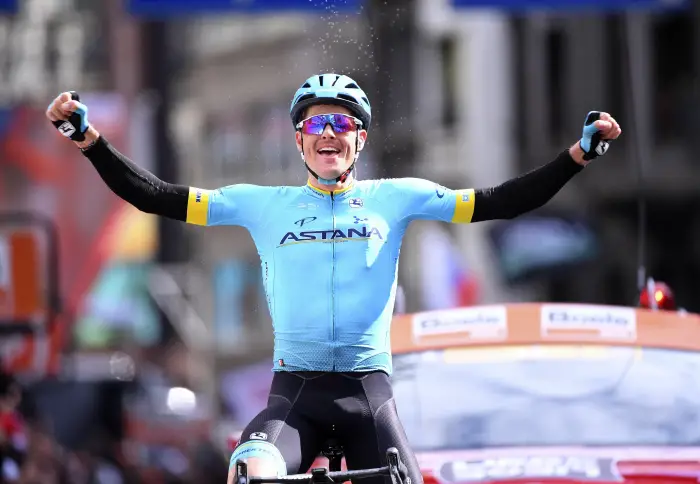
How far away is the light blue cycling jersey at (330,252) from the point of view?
5.64m

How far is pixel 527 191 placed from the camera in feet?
19.0

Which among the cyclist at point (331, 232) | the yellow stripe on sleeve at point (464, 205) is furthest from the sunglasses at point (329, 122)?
the yellow stripe on sleeve at point (464, 205)

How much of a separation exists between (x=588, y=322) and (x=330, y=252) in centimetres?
133

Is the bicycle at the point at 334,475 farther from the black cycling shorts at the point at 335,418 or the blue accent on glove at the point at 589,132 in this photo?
the blue accent on glove at the point at 589,132

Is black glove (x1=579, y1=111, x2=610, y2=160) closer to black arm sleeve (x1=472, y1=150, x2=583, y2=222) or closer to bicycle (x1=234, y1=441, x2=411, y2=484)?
black arm sleeve (x1=472, y1=150, x2=583, y2=222)

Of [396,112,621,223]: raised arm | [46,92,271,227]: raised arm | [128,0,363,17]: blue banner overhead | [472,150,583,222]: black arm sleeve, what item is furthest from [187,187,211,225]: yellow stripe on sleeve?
[128,0,363,17]: blue banner overhead

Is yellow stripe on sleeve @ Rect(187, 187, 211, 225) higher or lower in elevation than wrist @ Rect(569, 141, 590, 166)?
lower

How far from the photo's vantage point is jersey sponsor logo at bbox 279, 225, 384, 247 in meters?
5.72

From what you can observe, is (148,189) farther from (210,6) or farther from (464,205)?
(210,6)

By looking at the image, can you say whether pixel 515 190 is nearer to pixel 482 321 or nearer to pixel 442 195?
pixel 442 195

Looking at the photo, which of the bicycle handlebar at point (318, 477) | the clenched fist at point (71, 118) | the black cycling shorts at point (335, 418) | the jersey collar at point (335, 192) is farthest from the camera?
the jersey collar at point (335, 192)

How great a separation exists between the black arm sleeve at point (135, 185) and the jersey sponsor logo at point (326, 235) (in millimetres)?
374

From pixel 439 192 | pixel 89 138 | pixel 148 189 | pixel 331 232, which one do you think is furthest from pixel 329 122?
pixel 89 138

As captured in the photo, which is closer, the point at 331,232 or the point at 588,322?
the point at 331,232
